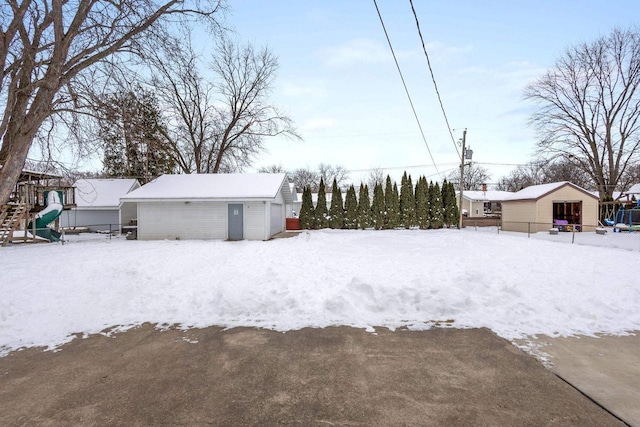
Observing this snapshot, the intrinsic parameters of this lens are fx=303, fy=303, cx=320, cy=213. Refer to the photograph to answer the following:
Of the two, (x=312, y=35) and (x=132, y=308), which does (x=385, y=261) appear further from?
(x=312, y=35)

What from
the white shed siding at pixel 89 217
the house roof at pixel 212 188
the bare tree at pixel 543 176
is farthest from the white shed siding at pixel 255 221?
the bare tree at pixel 543 176

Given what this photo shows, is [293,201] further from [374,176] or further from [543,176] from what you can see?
[543,176]

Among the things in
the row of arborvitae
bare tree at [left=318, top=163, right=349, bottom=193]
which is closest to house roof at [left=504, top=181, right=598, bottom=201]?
the row of arborvitae

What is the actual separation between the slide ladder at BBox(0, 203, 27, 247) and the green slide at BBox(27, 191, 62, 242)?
0.89m

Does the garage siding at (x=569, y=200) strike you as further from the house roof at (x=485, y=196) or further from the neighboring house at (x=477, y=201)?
the neighboring house at (x=477, y=201)

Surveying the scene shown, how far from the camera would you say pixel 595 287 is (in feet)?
19.7

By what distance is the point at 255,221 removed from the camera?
54.5 ft

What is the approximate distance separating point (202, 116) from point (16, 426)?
26.7 metres

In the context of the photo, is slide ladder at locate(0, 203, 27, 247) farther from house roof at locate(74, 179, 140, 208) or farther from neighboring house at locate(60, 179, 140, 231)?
neighboring house at locate(60, 179, 140, 231)

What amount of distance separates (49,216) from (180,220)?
22.9 feet

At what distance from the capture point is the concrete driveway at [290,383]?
2559 millimetres

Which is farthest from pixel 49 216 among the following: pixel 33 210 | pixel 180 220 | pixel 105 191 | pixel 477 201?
pixel 477 201

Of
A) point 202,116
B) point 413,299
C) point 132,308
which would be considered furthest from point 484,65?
point 202,116

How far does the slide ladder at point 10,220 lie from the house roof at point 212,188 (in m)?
A: 4.47
